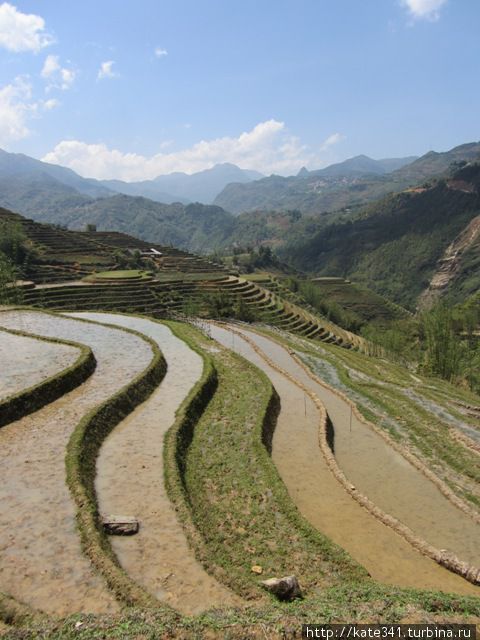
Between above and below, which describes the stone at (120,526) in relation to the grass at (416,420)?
above


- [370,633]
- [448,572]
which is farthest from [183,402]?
[370,633]

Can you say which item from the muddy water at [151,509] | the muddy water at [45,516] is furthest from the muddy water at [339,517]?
the muddy water at [45,516]

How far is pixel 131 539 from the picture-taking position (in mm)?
12211

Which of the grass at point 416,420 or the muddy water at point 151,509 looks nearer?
the muddy water at point 151,509

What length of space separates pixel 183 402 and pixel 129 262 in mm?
83838

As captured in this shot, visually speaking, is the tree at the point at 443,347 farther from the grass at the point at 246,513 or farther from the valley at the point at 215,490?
the grass at the point at 246,513

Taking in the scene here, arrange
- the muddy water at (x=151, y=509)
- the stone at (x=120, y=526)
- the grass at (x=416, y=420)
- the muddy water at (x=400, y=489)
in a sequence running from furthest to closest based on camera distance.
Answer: the grass at (x=416, y=420), the muddy water at (x=400, y=489), the stone at (x=120, y=526), the muddy water at (x=151, y=509)

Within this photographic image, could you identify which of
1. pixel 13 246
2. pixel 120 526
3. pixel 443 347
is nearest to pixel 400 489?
pixel 120 526

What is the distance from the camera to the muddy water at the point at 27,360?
2189cm

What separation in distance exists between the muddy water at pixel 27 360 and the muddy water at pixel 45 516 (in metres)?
1.99

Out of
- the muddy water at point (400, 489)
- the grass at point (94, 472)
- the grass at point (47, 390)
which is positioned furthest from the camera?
the grass at point (47, 390)

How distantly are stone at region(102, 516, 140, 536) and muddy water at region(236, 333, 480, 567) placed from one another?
31.7 feet

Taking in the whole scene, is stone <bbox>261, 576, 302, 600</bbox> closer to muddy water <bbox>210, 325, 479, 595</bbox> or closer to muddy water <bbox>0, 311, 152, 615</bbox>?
muddy water <bbox>210, 325, 479, 595</bbox>

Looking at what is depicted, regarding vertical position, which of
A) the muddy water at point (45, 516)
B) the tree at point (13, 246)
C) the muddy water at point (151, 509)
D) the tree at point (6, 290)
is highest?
the tree at point (13, 246)
